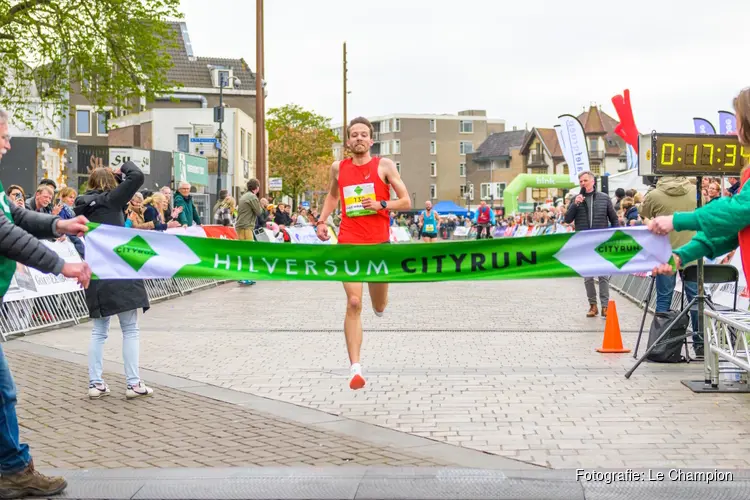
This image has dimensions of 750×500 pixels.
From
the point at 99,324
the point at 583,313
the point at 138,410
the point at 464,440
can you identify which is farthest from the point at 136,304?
the point at 583,313

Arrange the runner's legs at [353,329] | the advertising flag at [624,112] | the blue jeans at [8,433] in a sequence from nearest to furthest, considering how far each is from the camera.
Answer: the blue jeans at [8,433], the runner's legs at [353,329], the advertising flag at [624,112]

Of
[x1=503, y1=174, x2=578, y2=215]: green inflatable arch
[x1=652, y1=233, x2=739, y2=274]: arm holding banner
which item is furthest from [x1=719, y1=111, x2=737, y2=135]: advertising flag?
[x1=503, y1=174, x2=578, y2=215]: green inflatable arch

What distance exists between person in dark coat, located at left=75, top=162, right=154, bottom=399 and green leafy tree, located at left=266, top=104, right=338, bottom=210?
2822 inches

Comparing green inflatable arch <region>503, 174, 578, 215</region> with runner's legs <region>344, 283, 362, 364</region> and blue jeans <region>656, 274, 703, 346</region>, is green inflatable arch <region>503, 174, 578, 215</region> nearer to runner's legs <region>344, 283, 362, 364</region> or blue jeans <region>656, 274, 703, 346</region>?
blue jeans <region>656, 274, 703, 346</region>

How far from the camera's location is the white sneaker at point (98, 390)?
8.05 meters

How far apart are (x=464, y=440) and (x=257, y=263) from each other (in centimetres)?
186

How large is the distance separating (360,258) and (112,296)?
216 centimetres

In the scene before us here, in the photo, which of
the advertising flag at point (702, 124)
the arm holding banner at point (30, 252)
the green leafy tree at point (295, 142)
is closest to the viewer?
the arm holding banner at point (30, 252)

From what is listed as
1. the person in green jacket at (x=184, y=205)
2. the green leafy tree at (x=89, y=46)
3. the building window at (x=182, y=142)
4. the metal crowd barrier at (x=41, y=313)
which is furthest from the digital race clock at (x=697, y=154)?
the building window at (x=182, y=142)

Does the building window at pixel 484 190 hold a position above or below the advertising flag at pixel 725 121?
below

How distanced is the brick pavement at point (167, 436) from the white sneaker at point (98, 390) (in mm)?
76

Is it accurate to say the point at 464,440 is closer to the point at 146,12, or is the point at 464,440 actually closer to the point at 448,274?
the point at 448,274

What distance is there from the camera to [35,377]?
9117 millimetres

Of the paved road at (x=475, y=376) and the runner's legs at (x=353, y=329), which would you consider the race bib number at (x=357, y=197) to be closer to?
the runner's legs at (x=353, y=329)
